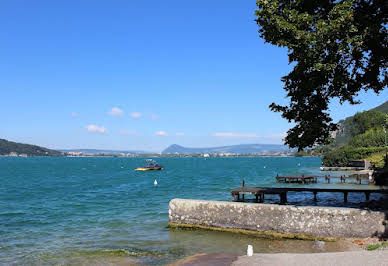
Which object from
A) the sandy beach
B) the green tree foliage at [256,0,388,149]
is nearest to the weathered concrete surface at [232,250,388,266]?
the sandy beach

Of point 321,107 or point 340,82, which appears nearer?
point 340,82

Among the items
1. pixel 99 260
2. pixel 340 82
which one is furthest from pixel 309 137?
pixel 99 260

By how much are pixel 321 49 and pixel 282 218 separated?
9236mm

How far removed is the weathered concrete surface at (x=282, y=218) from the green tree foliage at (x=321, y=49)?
408 cm

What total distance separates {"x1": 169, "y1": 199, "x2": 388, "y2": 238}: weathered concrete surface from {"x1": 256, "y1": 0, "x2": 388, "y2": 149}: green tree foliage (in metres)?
4.08

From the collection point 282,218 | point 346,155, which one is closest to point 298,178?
point 282,218

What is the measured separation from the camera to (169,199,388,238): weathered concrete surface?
17609 mm

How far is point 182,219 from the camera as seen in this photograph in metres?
23.0

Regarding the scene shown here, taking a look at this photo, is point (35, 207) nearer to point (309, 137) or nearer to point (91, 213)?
point (91, 213)

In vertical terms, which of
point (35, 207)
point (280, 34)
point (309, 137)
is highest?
point (280, 34)

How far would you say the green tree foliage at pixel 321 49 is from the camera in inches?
643

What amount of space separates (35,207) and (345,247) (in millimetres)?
31086

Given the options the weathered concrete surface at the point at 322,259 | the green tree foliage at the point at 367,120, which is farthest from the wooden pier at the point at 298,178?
the green tree foliage at the point at 367,120

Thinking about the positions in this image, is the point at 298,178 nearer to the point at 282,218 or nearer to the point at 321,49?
the point at 282,218
